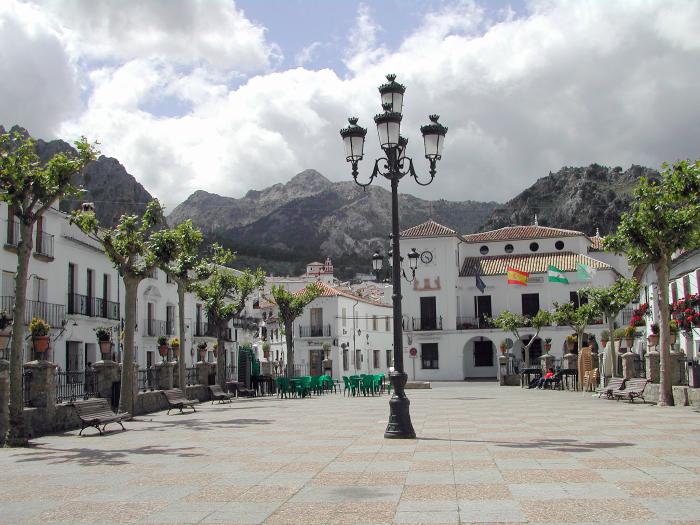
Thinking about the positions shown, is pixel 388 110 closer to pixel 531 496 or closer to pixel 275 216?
pixel 531 496

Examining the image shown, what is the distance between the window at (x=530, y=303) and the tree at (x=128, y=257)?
119 ft

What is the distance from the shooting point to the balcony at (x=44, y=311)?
89.8 ft

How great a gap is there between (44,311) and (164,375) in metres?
8.40

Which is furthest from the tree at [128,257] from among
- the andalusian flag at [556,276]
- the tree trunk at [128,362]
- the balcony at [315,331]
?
the balcony at [315,331]

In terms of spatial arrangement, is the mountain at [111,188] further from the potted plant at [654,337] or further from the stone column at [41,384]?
the stone column at [41,384]

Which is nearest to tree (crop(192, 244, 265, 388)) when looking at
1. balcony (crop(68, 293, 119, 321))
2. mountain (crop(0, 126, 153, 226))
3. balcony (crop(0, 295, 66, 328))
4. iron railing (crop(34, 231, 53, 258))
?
balcony (crop(68, 293, 119, 321))

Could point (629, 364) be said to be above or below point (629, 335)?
below

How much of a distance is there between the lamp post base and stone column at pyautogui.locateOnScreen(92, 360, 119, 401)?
9785 mm

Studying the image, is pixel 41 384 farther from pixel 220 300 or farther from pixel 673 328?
pixel 673 328

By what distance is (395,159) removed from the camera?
1337 centimetres

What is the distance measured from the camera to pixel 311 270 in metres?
102

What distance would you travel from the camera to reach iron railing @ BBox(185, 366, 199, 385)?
2764 cm

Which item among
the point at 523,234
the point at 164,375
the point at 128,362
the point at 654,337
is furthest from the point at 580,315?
the point at 523,234

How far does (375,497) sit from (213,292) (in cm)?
2426
